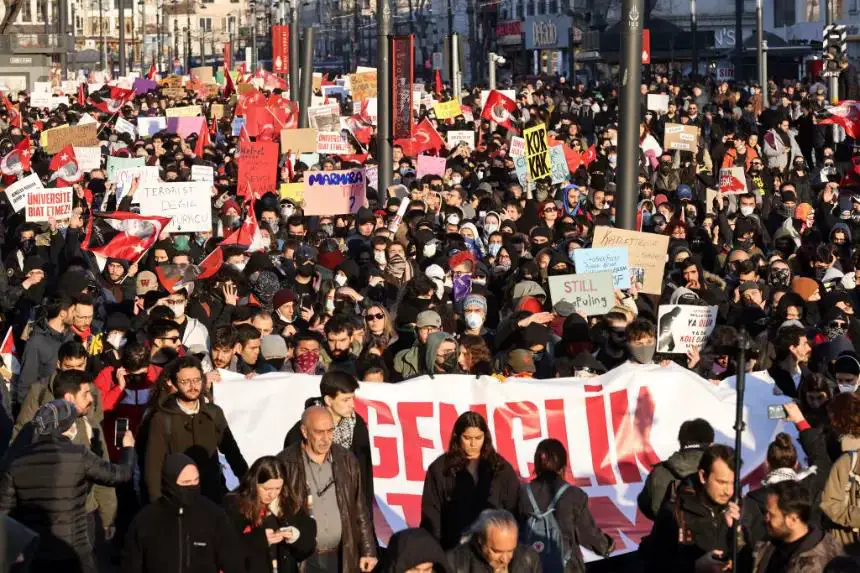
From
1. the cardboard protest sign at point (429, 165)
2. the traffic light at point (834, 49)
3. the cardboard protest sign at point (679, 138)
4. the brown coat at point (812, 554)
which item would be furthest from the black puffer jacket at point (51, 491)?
the traffic light at point (834, 49)

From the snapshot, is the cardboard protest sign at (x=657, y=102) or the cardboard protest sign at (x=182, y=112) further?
the cardboard protest sign at (x=182, y=112)

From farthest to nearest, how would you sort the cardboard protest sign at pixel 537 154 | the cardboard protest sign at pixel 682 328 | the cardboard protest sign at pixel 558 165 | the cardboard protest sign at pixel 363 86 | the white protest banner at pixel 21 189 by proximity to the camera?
the cardboard protest sign at pixel 363 86, the cardboard protest sign at pixel 558 165, the cardboard protest sign at pixel 537 154, the white protest banner at pixel 21 189, the cardboard protest sign at pixel 682 328

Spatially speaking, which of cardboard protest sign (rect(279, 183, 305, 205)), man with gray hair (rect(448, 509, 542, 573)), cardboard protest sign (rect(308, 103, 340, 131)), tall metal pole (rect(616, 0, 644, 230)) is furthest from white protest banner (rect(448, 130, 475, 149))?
man with gray hair (rect(448, 509, 542, 573))

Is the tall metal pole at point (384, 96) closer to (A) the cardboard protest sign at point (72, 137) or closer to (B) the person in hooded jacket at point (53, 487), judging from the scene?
(A) the cardboard protest sign at point (72, 137)

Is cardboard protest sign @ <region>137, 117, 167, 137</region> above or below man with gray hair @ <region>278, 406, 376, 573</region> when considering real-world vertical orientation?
above

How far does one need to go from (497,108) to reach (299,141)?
498 centimetres

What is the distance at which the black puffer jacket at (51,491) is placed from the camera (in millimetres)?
7418

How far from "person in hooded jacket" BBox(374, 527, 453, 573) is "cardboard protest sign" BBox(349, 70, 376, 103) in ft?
77.0

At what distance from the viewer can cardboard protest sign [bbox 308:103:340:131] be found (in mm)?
25484

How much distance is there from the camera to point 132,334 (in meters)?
10.9

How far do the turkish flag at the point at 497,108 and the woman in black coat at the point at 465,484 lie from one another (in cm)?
2076

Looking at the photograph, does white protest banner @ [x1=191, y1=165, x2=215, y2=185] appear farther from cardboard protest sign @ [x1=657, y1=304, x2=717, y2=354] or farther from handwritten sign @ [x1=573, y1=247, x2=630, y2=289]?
cardboard protest sign @ [x1=657, y1=304, x2=717, y2=354]

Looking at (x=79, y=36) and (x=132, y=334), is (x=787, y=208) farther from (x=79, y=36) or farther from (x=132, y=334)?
(x=79, y=36)

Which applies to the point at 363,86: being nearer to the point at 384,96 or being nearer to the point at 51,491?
the point at 384,96
